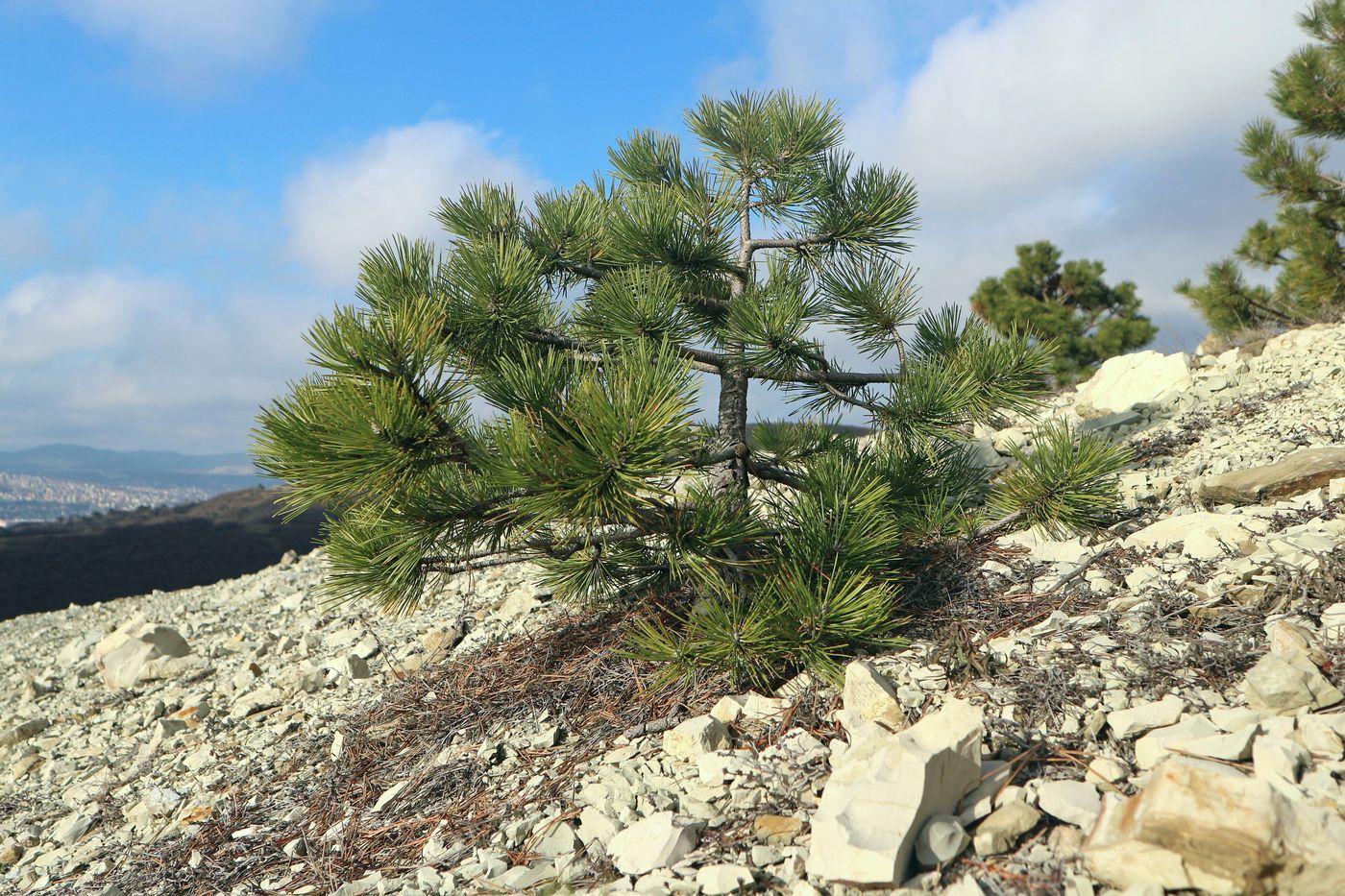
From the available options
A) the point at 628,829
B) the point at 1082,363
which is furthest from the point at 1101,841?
the point at 1082,363

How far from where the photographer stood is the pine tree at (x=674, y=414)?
3.04m

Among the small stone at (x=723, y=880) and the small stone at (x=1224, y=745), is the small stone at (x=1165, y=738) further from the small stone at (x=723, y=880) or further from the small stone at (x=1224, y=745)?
the small stone at (x=723, y=880)

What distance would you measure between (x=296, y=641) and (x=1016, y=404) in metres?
5.33

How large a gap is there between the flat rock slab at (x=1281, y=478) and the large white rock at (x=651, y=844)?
329 cm

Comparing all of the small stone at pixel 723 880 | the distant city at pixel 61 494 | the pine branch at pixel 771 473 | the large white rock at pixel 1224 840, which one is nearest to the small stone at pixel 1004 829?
the large white rock at pixel 1224 840

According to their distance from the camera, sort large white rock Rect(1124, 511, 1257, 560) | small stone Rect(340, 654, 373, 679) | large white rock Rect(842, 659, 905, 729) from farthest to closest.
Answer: small stone Rect(340, 654, 373, 679), large white rock Rect(1124, 511, 1257, 560), large white rock Rect(842, 659, 905, 729)

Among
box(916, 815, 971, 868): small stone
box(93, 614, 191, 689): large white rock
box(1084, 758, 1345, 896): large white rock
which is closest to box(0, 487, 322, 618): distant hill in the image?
box(93, 614, 191, 689): large white rock

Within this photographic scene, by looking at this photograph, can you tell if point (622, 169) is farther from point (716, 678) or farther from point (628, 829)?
point (628, 829)

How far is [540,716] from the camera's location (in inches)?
148

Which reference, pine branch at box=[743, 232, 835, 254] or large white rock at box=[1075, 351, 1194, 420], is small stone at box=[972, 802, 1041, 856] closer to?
pine branch at box=[743, 232, 835, 254]

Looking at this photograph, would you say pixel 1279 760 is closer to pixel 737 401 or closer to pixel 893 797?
pixel 893 797

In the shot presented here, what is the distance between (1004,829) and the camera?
2344 millimetres

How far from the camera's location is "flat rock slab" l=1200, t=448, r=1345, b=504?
4184 millimetres

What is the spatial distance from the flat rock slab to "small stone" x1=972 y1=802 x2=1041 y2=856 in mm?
2748
